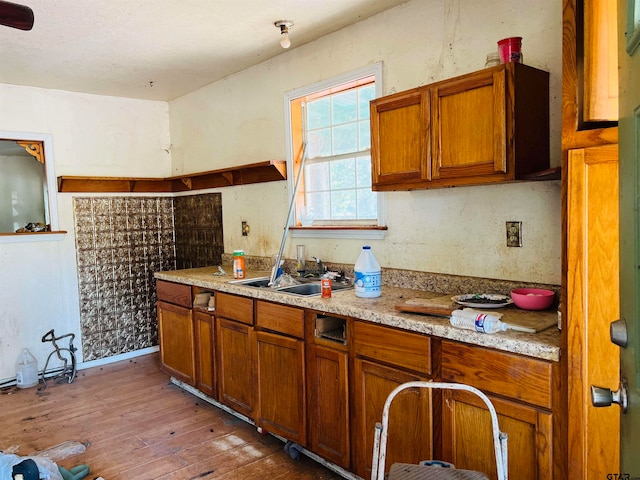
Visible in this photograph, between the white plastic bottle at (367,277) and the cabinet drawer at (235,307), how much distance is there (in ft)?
2.47

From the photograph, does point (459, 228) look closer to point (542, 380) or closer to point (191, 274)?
point (542, 380)

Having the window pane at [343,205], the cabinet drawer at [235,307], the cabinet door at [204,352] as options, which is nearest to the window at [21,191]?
the cabinet door at [204,352]

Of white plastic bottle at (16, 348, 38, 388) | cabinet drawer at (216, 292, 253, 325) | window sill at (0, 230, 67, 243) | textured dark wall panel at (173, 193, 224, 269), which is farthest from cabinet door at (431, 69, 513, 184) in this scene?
white plastic bottle at (16, 348, 38, 388)

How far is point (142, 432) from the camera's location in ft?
9.99

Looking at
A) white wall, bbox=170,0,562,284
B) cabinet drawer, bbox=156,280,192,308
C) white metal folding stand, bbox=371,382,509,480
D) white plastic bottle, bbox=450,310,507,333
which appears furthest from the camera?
cabinet drawer, bbox=156,280,192,308

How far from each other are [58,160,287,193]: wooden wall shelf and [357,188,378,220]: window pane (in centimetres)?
71

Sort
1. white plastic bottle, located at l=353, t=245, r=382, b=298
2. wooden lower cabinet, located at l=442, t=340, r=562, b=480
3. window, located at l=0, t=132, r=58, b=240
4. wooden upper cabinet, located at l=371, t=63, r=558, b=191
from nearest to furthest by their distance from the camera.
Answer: wooden lower cabinet, located at l=442, t=340, r=562, b=480 → wooden upper cabinet, located at l=371, t=63, r=558, b=191 → white plastic bottle, located at l=353, t=245, r=382, b=298 → window, located at l=0, t=132, r=58, b=240

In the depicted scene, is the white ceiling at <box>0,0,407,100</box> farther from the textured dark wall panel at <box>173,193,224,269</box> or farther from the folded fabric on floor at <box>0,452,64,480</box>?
the folded fabric on floor at <box>0,452,64,480</box>

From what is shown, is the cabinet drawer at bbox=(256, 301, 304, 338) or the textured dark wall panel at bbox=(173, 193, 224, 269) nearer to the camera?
the cabinet drawer at bbox=(256, 301, 304, 338)

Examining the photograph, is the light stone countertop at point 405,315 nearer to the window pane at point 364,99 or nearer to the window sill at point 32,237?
the window pane at point 364,99

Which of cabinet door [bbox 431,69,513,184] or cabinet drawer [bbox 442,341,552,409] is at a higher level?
cabinet door [bbox 431,69,513,184]

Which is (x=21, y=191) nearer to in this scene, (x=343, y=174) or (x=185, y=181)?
(x=185, y=181)

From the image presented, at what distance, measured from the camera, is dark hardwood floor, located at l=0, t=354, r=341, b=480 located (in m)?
2.57

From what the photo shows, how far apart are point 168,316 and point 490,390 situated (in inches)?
107
